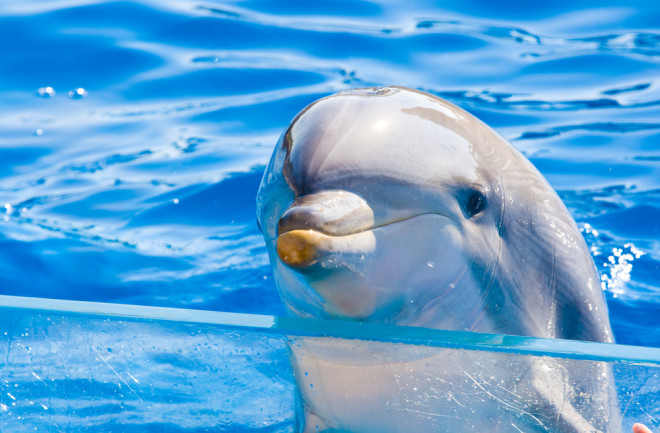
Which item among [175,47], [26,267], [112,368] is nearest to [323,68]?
[175,47]

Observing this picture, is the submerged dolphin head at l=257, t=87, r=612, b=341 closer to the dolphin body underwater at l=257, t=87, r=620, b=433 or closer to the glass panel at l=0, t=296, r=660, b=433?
the dolphin body underwater at l=257, t=87, r=620, b=433

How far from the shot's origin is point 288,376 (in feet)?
9.24

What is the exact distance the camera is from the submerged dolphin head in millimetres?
2303

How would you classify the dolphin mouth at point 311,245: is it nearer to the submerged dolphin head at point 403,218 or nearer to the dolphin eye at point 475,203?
the submerged dolphin head at point 403,218

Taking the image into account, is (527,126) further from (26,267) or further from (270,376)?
(270,376)

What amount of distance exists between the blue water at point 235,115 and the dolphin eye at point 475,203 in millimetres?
3443

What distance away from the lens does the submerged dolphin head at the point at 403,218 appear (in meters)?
2.30

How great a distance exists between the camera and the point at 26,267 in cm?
630

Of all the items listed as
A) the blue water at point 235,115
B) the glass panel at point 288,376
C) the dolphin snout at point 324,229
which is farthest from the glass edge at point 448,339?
the blue water at point 235,115

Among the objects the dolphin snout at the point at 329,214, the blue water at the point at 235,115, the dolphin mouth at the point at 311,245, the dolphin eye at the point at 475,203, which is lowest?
the blue water at the point at 235,115

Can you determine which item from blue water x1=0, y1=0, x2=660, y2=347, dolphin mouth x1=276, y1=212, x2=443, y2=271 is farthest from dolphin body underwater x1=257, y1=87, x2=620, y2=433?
blue water x1=0, y1=0, x2=660, y2=347

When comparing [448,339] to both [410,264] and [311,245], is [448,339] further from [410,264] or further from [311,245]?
[311,245]

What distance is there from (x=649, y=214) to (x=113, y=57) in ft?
17.3

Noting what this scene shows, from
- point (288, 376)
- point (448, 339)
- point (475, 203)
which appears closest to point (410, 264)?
point (448, 339)
